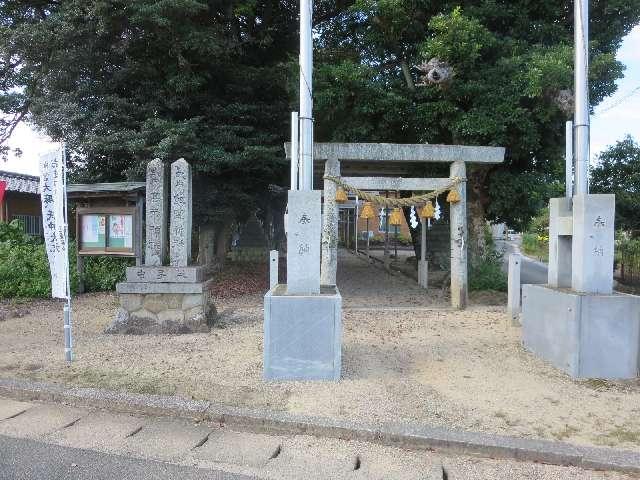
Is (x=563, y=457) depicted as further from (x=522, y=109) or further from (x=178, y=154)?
(x=178, y=154)

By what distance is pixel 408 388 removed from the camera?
5141 millimetres

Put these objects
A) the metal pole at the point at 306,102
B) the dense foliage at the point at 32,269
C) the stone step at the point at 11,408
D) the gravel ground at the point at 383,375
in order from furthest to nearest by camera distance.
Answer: the dense foliage at the point at 32,269, the metal pole at the point at 306,102, the stone step at the point at 11,408, the gravel ground at the point at 383,375

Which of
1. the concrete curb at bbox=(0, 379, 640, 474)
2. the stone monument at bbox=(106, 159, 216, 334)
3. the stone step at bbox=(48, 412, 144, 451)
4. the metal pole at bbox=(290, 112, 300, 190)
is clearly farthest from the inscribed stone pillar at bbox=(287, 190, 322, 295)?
the stone monument at bbox=(106, 159, 216, 334)

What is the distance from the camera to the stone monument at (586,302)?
17.9ft

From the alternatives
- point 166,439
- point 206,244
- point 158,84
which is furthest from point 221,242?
point 166,439

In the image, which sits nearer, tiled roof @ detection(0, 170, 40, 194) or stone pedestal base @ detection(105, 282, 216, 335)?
stone pedestal base @ detection(105, 282, 216, 335)

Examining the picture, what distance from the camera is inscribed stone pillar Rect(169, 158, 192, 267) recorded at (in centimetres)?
751

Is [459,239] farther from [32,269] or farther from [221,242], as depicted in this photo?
[32,269]

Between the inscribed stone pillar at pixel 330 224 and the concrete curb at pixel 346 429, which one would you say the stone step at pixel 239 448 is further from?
the inscribed stone pillar at pixel 330 224

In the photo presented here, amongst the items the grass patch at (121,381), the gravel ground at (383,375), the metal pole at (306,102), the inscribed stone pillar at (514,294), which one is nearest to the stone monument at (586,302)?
the gravel ground at (383,375)

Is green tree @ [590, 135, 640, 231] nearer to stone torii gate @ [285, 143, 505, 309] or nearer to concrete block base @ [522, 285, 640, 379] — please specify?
stone torii gate @ [285, 143, 505, 309]

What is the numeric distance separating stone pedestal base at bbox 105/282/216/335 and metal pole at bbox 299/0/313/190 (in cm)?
279

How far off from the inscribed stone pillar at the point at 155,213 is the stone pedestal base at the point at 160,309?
1.49 feet

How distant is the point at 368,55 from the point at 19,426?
36.7ft
